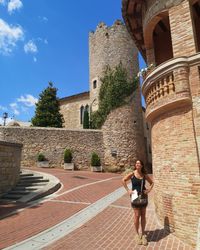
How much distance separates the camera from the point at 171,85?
5941mm

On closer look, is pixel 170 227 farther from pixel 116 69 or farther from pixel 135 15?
pixel 116 69

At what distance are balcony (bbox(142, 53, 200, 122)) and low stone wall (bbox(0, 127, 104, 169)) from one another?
52.3ft

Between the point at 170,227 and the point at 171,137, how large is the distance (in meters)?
2.20

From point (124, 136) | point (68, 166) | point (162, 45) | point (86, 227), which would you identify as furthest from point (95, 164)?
point (86, 227)

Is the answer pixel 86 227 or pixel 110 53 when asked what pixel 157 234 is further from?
pixel 110 53

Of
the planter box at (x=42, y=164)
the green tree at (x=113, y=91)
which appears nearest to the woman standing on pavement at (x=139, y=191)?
the planter box at (x=42, y=164)

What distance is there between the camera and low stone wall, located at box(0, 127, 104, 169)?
819 inches

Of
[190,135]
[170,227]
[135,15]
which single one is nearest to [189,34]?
[190,135]

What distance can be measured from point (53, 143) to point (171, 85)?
17108 millimetres

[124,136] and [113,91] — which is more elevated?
[113,91]

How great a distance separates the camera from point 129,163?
23.2m

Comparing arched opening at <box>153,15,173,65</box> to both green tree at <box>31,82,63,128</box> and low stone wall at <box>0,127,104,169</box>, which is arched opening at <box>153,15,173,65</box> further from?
green tree at <box>31,82,63,128</box>

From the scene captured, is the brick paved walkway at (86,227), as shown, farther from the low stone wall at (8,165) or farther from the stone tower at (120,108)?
the stone tower at (120,108)

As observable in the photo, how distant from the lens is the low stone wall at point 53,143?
20.8 m
